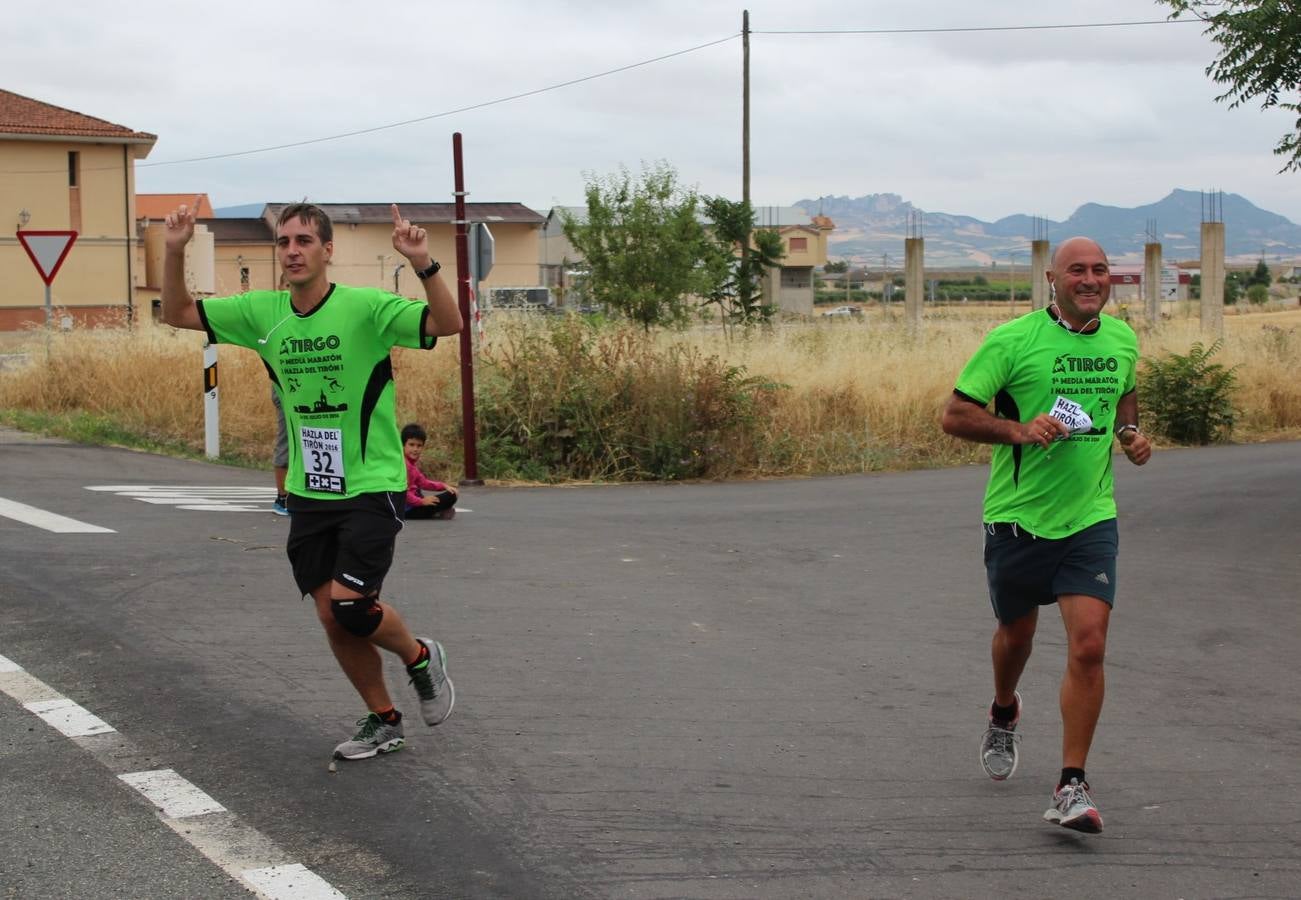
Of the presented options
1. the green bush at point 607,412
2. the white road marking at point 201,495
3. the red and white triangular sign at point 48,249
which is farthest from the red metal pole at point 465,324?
the red and white triangular sign at point 48,249

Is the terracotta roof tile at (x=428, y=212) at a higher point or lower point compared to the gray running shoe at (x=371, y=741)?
higher

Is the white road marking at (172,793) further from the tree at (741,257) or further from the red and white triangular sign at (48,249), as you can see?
the tree at (741,257)

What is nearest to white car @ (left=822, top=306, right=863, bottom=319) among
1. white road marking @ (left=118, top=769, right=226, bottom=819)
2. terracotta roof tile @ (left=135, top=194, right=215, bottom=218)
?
white road marking @ (left=118, top=769, right=226, bottom=819)

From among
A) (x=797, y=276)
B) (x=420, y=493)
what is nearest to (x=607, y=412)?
(x=420, y=493)

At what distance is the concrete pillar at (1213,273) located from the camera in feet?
111

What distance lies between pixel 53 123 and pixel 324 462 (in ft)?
164

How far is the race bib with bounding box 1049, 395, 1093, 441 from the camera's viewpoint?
5094 mm

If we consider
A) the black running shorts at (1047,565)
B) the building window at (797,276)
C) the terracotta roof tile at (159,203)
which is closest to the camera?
the black running shorts at (1047,565)

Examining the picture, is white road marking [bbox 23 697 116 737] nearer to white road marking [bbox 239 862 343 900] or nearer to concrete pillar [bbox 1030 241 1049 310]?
white road marking [bbox 239 862 343 900]

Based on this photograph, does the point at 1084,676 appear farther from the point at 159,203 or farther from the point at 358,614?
the point at 159,203

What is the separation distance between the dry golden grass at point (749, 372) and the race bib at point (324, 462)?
1161cm

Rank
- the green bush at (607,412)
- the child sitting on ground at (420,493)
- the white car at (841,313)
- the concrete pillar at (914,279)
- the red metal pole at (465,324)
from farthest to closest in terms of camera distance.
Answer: the white car at (841,313) → the concrete pillar at (914,279) → the green bush at (607,412) → the red metal pole at (465,324) → the child sitting on ground at (420,493)

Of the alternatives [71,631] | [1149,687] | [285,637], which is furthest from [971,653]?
[71,631]

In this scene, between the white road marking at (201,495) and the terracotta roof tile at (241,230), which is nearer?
the white road marking at (201,495)
